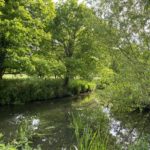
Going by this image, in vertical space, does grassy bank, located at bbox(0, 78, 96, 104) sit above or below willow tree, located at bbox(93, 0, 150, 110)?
below

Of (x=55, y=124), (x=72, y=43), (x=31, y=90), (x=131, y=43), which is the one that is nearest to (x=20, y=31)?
(x=31, y=90)

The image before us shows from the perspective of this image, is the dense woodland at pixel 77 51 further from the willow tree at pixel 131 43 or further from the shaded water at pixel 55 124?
the shaded water at pixel 55 124

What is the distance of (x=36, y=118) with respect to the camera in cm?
1841

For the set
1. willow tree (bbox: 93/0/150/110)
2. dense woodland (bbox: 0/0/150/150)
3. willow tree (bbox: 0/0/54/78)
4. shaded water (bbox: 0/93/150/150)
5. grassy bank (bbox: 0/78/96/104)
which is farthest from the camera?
grassy bank (bbox: 0/78/96/104)

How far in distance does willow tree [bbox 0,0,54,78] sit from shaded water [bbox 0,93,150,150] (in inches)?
128

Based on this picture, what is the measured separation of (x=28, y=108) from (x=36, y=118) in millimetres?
3797

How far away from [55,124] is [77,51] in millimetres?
15099

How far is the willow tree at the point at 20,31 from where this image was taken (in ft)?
70.9

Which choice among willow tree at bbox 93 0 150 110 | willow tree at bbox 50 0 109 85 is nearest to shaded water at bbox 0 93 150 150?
willow tree at bbox 93 0 150 110

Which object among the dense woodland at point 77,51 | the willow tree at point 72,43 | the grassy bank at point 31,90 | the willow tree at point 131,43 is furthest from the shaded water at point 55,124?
the willow tree at point 72,43

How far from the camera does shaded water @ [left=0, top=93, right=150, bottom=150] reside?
13.4m

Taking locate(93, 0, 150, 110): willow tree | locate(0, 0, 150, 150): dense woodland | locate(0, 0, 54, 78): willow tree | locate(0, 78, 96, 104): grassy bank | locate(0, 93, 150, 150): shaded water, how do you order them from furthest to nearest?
locate(0, 78, 96, 104): grassy bank
locate(0, 0, 54, 78): willow tree
locate(0, 93, 150, 150): shaded water
locate(0, 0, 150, 150): dense woodland
locate(93, 0, 150, 110): willow tree

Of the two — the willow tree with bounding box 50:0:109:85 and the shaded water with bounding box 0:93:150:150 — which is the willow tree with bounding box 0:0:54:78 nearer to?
the shaded water with bounding box 0:93:150:150

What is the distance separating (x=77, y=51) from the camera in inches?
1222
